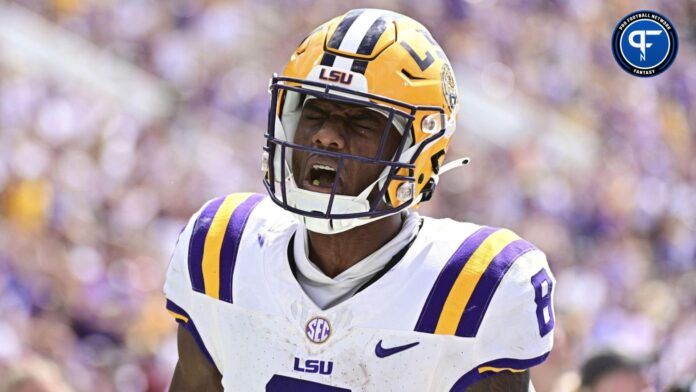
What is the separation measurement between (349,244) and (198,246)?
35 cm

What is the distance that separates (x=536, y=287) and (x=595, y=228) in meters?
8.84

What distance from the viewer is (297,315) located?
2.68 meters

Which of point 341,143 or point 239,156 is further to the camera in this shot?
point 239,156

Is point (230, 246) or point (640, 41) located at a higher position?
point (640, 41)

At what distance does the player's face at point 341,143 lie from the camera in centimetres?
260

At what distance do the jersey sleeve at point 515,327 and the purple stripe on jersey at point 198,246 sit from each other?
25.8 inches

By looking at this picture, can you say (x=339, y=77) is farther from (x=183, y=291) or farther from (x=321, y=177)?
(x=183, y=291)

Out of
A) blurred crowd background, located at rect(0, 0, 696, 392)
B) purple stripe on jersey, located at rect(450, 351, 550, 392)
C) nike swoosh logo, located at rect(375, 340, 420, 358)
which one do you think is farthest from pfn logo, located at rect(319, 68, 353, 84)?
blurred crowd background, located at rect(0, 0, 696, 392)

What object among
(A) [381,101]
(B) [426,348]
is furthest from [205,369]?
(A) [381,101]

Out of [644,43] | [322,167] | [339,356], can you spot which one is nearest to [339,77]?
[322,167]

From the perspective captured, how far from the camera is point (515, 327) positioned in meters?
2.55

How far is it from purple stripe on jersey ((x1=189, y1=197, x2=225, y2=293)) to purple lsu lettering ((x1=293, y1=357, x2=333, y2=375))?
0.30 metres

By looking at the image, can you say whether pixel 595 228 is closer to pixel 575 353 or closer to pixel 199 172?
pixel 199 172

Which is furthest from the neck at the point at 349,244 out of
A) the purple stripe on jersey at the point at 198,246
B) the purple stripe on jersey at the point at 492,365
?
the purple stripe on jersey at the point at 492,365
